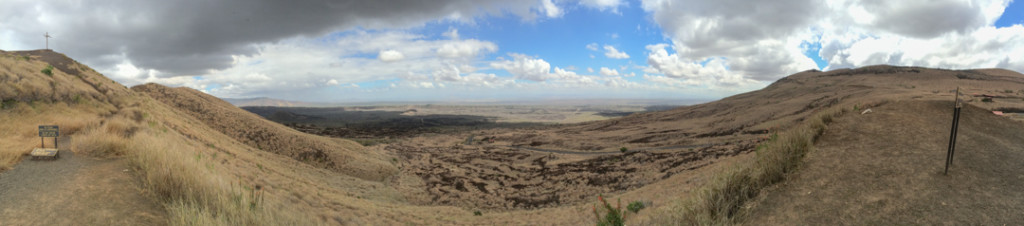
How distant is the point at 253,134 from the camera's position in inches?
A: 704

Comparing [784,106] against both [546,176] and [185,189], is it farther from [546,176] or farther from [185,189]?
[185,189]

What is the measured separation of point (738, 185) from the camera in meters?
6.04

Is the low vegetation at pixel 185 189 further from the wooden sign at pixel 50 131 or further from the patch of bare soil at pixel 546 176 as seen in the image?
the patch of bare soil at pixel 546 176

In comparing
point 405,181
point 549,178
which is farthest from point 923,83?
point 405,181

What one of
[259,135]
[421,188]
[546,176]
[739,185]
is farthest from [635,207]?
[259,135]

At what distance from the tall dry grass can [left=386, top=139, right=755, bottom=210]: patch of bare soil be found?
925 centimetres

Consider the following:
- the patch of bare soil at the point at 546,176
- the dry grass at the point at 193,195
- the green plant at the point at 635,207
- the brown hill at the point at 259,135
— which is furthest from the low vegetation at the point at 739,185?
the brown hill at the point at 259,135

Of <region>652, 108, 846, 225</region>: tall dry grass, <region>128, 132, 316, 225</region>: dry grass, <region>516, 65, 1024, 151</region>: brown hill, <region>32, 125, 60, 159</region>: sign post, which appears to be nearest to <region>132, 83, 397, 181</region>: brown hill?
<region>32, 125, 60, 159</region>: sign post

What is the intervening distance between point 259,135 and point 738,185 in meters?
21.0

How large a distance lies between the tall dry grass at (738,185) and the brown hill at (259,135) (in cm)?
1730

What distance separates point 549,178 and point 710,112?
37631 millimetres

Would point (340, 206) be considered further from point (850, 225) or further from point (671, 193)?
point (850, 225)

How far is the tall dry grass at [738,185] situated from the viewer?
5.48 metres

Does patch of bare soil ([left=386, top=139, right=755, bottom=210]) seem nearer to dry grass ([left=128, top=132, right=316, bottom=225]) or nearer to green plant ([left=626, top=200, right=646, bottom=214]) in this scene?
green plant ([left=626, top=200, right=646, bottom=214])
